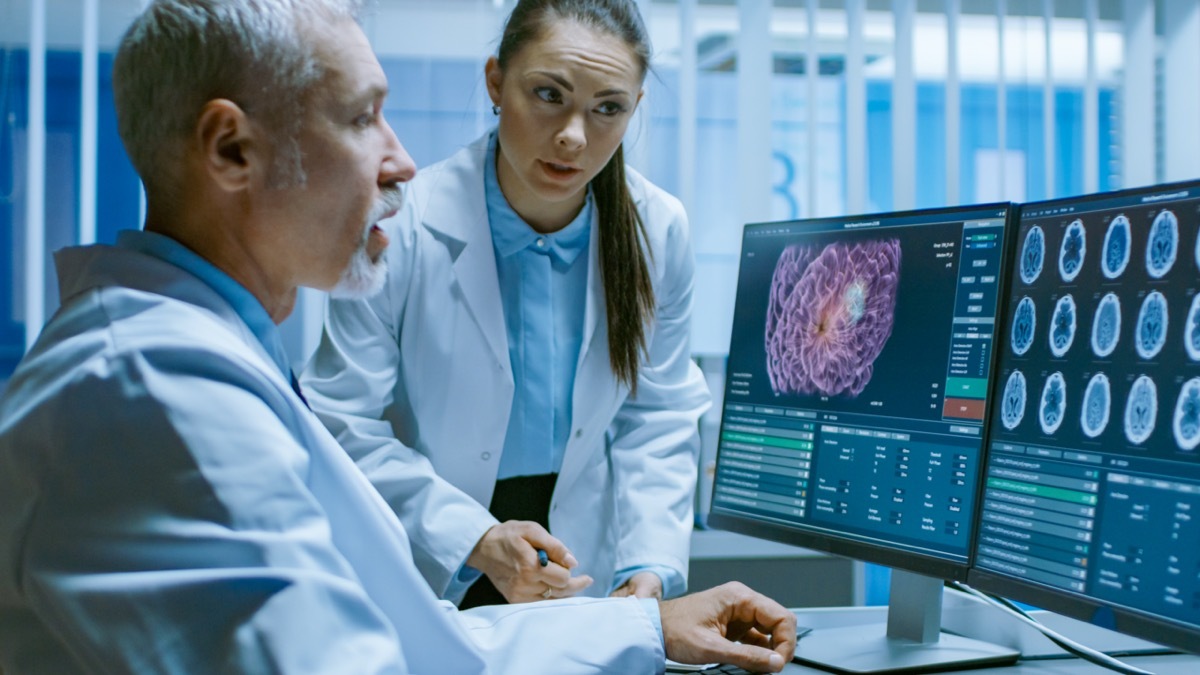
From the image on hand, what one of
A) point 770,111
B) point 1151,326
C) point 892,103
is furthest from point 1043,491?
point 892,103

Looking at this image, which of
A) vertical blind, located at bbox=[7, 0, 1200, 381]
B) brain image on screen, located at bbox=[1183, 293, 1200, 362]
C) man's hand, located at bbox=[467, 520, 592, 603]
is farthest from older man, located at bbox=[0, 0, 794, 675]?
vertical blind, located at bbox=[7, 0, 1200, 381]

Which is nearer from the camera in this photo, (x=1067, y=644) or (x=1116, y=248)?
(x=1116, y=248)

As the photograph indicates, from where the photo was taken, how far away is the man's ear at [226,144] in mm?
878

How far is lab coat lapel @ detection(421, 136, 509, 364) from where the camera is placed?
5.41 ft

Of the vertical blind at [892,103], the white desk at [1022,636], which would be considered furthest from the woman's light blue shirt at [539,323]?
the vertical blind at [892,103]

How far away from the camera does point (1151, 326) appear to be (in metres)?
1.03

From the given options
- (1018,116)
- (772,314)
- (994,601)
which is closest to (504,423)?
(772,314)

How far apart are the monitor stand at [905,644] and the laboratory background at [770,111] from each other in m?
1.24

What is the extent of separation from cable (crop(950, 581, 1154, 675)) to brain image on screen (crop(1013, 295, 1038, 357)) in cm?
25

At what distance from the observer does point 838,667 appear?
1.21 metres

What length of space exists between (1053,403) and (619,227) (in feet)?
2.50

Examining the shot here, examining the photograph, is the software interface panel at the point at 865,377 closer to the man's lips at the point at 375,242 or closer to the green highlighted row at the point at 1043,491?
the green highlighted row at the point at 1043,491

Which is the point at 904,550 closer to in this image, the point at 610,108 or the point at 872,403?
the point at 872,403

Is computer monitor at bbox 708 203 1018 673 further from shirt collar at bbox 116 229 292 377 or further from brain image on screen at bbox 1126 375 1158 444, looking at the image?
shirt collar at bbox 116 229 292 377
